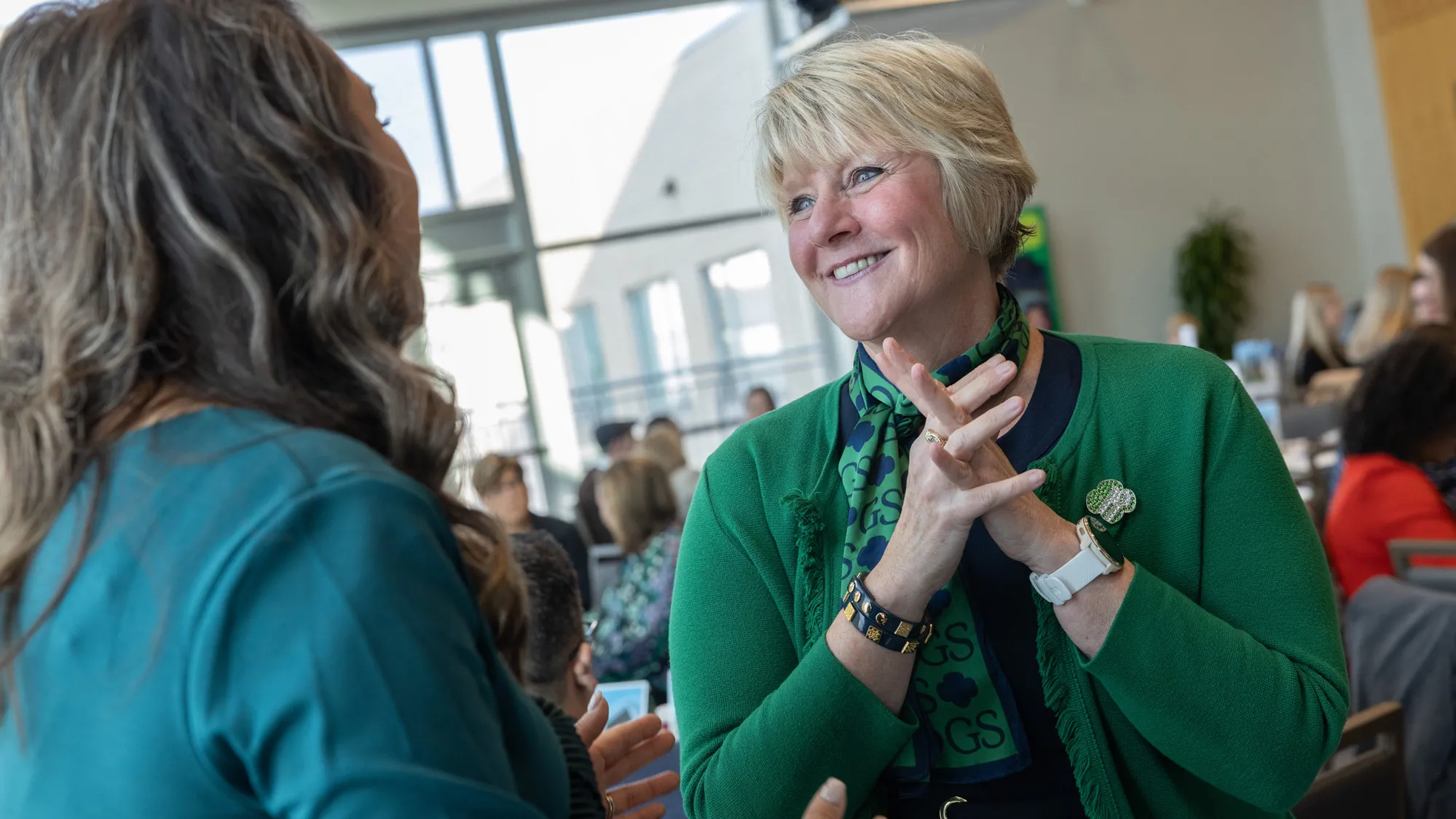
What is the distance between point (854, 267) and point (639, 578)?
265 centimetres

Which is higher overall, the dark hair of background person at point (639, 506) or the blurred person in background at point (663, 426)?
the blurred person in background at point (663, 426)

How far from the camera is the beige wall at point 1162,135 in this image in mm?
11141

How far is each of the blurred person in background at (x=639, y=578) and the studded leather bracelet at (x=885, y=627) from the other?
1981 millimetres

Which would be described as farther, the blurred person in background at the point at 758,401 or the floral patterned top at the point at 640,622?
the blurred person in background at the point at 758,401

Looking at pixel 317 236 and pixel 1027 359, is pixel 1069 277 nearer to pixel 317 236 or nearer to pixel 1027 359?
Result: pixel 1027 359

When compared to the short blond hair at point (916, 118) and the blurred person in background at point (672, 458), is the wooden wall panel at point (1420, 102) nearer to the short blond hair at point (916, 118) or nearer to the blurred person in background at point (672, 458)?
the blurred person in background at point (672, 458)

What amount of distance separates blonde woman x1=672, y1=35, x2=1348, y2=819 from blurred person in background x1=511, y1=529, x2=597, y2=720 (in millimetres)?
1056

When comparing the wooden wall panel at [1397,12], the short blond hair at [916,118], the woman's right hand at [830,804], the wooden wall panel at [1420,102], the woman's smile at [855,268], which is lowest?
the woman's right hand at [830,804]

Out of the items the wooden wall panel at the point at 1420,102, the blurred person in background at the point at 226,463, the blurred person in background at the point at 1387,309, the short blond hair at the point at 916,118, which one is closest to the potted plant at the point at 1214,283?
the wooden wall panel at the point at 1420,102

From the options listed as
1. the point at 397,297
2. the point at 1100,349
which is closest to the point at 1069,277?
the point at 1100,349

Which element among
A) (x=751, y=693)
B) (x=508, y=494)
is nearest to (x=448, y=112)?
(x=508, y=494)

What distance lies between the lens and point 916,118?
150 centimetres

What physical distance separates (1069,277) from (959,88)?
1020cm

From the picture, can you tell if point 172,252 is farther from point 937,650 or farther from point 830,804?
point 937,650
